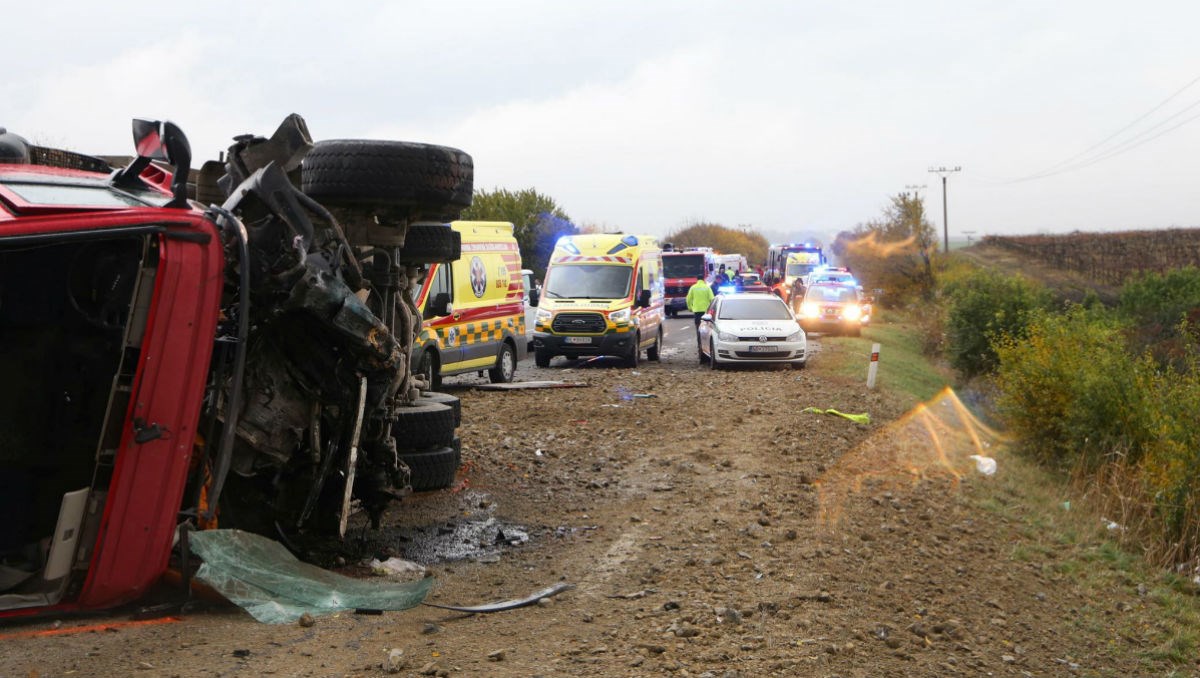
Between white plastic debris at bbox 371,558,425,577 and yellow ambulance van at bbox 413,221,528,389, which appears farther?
yellow ambulance van at bbox 413,221,528,389

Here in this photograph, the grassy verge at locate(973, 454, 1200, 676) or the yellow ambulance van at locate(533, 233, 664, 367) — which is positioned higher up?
the yellow ambulance van at locate(533, 233, 664, 367)

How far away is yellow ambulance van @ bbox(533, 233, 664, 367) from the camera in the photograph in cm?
2070

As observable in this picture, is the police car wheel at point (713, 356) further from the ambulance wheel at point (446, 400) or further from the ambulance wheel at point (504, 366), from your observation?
the ambulance wheel at point (446, 400)

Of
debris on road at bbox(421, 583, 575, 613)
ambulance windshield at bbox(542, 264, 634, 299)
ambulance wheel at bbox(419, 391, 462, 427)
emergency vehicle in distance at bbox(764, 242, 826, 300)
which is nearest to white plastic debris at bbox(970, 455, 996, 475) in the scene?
ambulance wheel at bbox(419, 391, 462, 427)

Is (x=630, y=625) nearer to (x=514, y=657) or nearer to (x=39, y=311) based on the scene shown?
(x=514, y=657)

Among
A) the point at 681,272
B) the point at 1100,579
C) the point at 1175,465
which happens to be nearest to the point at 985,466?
the point at 1175,465

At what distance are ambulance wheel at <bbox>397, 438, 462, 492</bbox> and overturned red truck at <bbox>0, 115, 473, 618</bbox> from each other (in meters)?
0.85

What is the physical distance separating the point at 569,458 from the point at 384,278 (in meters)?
3.70

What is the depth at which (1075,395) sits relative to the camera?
14.4m

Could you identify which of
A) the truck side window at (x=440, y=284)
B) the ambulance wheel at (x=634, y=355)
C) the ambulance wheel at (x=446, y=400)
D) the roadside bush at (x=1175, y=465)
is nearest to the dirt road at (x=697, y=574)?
the ambulance wheel at (x=446, y=400)

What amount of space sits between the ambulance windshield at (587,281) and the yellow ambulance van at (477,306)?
4.13 m

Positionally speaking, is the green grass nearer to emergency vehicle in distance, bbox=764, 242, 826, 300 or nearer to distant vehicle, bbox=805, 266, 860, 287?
distant vehicle, bbox=805, 266, 860, 287

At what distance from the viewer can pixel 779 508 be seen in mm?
8406

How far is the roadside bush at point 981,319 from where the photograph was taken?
86.0ft
